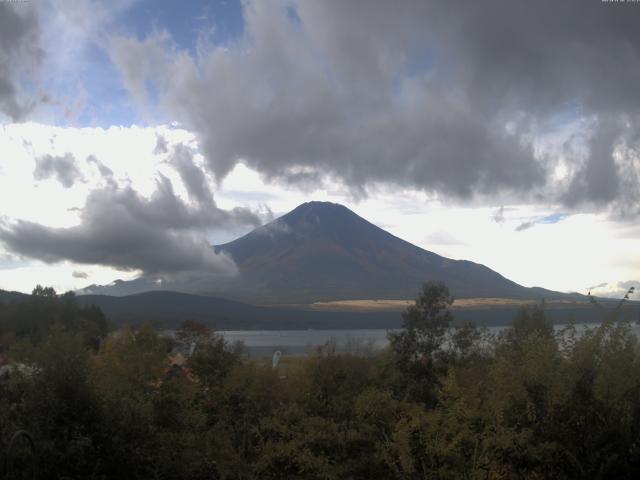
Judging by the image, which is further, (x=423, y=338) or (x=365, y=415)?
(x=423, y=338)

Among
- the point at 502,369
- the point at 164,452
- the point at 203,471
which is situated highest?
the point at 502,369

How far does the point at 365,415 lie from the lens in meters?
22.0

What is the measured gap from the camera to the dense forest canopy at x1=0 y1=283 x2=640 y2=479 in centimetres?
1488

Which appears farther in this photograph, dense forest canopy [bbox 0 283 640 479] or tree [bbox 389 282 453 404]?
tree [bbox 389 282 453 404]

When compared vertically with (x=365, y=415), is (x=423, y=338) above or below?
above

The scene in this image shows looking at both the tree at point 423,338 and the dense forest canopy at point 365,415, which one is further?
the tree at point 423,338

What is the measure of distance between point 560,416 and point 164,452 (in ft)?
32.2

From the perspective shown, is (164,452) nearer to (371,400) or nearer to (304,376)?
(371,400)

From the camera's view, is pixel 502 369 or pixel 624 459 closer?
pixel 624 459

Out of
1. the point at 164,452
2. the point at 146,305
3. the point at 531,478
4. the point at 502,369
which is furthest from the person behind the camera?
the point at 146,305

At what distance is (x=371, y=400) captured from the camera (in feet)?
71.5

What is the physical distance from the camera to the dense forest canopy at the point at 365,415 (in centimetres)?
1488

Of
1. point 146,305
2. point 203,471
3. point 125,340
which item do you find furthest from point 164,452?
point 146,305

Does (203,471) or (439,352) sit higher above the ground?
(439,352)
